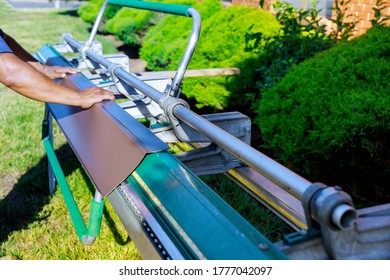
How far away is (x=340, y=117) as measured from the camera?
111 inches

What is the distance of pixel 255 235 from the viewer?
1.23m

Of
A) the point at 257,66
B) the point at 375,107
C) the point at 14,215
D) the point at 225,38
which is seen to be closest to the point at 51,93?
the point at 375,107

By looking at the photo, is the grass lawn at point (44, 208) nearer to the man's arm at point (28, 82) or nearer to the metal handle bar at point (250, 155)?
the man's arm at point (28, 82)

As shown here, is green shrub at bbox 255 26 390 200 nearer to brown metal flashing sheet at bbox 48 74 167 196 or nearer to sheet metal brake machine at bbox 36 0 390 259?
sheet metal brake machine at bbox 36 0 390 259

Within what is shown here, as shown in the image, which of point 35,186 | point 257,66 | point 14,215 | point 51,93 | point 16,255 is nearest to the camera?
point 51,93

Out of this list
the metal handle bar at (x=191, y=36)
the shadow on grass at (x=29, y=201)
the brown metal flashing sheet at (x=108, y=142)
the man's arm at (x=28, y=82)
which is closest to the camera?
the brown metal flashing sheet at (x=108, y=142)

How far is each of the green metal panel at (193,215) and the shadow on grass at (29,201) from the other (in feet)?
6.15

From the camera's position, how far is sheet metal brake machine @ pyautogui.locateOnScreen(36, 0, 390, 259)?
3.93 feet

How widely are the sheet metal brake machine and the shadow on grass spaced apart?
4.08 ft

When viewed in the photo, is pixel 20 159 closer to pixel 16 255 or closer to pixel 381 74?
pixel 16 255

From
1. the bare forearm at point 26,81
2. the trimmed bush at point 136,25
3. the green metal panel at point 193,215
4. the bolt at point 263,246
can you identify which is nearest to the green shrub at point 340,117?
the green metal panel at point 193,215

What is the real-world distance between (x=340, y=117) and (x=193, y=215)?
173 cm

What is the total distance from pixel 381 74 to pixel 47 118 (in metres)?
2.64

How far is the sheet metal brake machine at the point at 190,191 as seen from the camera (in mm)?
1197
